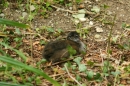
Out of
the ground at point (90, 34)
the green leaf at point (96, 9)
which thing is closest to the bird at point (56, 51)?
the ground at point (90, 34)

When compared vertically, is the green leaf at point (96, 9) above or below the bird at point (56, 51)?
above

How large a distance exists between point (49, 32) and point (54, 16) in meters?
0.49

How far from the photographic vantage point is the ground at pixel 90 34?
14.3 ft

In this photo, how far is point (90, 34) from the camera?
5.45 metres

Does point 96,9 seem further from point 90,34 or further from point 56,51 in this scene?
point 56,51

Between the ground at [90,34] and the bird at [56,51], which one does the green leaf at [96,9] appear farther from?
the bird at [56,51]

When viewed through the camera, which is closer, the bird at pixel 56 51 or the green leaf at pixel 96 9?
the bird at pixel 56 51

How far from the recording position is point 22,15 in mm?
5766

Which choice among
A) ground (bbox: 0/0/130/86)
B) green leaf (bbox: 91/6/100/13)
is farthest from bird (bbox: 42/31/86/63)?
green leaf (bbox: 91/6/100/13)

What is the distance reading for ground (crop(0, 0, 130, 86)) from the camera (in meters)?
4.37

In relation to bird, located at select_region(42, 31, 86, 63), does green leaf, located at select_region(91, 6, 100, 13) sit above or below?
above

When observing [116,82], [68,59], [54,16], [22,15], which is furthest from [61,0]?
[116,82]

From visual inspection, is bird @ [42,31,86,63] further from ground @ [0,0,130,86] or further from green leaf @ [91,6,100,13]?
green leaf @ [91,6,100,13]

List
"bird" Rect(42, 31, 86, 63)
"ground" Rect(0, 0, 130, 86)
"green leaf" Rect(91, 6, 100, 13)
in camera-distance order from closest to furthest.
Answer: "ground" Rect(0, 0, 130, 86) < "bird" Rect(42, 31, 86, 63) < "green leaf" Rect(91, 6, 100, 13)
